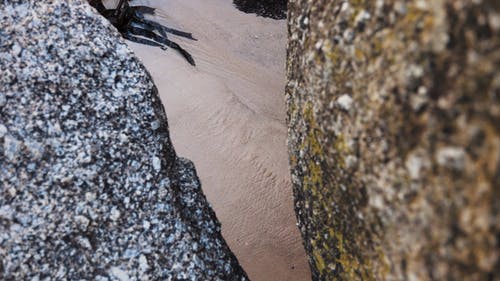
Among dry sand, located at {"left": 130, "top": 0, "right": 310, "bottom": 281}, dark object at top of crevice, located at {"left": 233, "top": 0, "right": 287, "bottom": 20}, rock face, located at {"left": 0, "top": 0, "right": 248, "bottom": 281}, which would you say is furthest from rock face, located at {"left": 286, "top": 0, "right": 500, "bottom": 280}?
dark object at top of crevice, located at {"left": 233, "top": 0, "right": 287, "bottom": 20}

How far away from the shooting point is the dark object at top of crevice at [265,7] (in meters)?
4.14

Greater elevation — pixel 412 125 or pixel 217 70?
pixel 412 125

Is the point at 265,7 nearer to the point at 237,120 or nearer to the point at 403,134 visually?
the point at 237,120

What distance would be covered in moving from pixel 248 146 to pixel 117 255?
5.77ft

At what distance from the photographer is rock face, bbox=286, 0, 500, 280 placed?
686 mm

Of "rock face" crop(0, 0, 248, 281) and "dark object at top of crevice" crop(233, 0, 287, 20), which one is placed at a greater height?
"dark object at top of crevice" crop(233, 0, 287, 20)

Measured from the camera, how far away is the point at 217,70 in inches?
137

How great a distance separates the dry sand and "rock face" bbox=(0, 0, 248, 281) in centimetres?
103

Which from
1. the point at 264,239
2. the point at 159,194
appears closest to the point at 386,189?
the point at 159,194

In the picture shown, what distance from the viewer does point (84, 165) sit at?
4.10ft

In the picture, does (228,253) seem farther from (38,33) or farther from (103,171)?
(38,33)

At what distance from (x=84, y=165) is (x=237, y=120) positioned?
1.84 metres

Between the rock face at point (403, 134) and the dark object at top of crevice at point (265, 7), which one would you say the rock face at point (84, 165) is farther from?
the dark object at top of crevice at point (265, 7)

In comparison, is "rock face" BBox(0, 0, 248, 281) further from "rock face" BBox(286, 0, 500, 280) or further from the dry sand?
the dry sand
